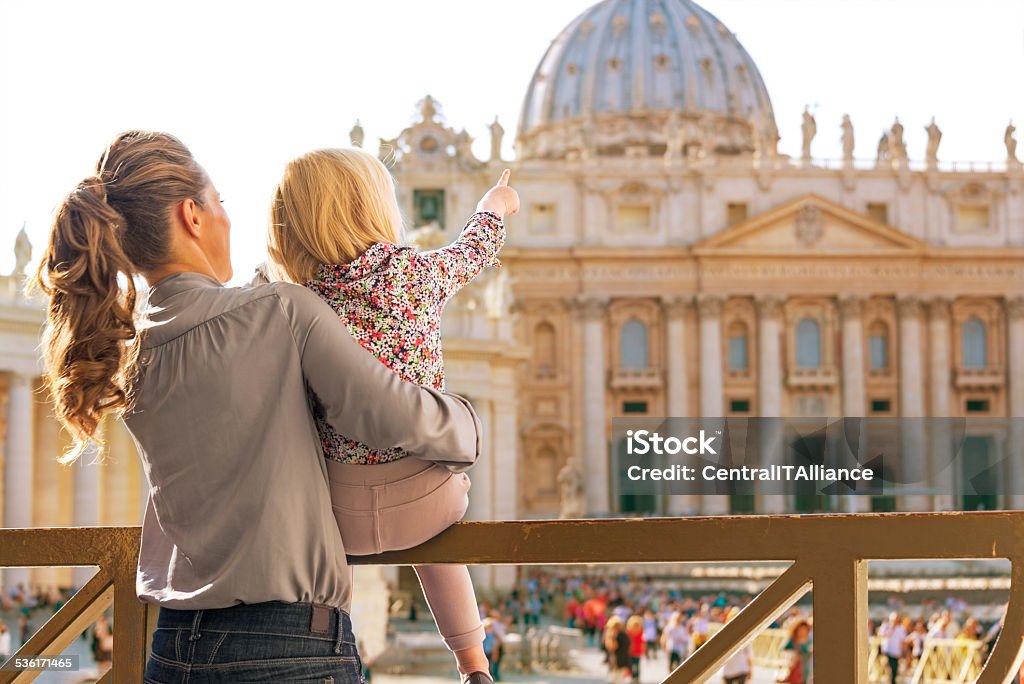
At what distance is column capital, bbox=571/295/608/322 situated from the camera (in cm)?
5834

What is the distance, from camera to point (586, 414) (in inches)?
2301

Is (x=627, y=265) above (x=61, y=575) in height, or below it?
above

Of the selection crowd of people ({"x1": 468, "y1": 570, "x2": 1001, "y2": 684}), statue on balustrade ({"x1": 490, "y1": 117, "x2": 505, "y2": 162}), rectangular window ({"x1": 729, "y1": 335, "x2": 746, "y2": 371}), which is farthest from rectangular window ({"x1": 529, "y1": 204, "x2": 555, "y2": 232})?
crowd of people ({"x1": 468, "y1": 570, "x2": 1001, "y2": 684})

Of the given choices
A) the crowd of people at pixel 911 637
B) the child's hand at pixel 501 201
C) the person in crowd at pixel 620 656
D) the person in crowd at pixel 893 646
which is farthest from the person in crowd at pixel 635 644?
the child's hand at pixel 501 201

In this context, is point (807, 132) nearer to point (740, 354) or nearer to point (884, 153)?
point (884, 153)

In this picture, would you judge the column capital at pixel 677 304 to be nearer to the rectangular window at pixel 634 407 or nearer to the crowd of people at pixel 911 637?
the rectangular window at pixel 634 407

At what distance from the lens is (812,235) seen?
5775 cm

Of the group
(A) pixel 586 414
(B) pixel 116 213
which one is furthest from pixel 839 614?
Answer: (A) pixel 586 414

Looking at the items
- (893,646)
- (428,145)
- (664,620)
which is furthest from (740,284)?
(893,646)

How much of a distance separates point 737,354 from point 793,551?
187 feet

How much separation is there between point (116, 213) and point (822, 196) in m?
56.5

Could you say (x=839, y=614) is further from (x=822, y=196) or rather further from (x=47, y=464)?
(x=822, y=196)

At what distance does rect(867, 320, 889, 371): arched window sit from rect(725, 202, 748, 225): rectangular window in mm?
6341

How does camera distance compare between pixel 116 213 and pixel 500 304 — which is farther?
pixel 500 304
